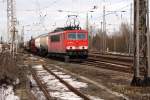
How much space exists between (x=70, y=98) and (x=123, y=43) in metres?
60.0

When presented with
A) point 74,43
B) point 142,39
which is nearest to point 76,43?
point 74,43

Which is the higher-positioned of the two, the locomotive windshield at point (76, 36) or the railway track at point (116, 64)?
the locomotive windshield at point (76, 36)

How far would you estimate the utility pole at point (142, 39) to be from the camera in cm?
1653

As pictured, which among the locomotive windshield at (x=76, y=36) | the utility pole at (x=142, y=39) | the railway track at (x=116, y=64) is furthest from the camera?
the locomotive windshield at (x=76, y=36)

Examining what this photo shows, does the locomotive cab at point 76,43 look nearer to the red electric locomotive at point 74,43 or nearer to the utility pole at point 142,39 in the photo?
the red electric locomotive at point 74,43

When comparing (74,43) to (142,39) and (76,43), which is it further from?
(142,39)

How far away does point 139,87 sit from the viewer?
16703mm

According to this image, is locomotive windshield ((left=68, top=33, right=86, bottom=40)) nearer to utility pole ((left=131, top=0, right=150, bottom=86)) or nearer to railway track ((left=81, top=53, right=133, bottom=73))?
railway track ((left=81, top=53, right=133, bottom=73))

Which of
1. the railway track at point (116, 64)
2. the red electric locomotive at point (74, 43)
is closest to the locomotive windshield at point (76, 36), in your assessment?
the red electric locomotive at point (74, 43)

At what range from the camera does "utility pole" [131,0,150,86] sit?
54.2 ft

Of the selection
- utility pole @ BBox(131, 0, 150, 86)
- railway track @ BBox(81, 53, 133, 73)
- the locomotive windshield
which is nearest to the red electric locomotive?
the locomotive windshield

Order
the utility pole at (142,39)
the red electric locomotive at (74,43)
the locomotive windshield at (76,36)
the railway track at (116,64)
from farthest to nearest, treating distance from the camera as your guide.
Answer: the locomotive windshield at (76,36) → the red electric locomotive at (74,43) → the railway track at (116,64) → the utility pole at (142,39)

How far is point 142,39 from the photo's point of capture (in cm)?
1667

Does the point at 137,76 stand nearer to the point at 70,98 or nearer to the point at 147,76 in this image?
the point at 147,76
